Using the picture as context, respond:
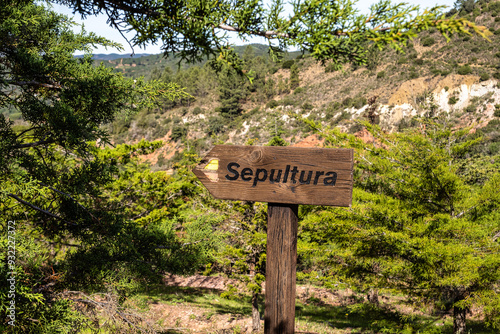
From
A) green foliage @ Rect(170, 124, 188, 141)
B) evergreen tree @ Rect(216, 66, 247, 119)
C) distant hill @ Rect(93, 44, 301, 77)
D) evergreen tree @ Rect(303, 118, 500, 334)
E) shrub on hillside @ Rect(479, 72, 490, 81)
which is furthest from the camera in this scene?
evergreen tree @ Rect(216, 66, 247, 119)

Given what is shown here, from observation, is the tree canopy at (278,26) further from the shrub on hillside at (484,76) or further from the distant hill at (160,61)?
the shrub on hillside at (484,76)

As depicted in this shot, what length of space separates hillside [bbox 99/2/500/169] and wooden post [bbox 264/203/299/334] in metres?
19.4

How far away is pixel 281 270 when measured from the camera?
195cm

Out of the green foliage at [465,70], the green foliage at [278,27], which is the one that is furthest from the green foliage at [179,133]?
the green foliage at [278,27]

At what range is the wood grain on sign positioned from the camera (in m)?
1.87

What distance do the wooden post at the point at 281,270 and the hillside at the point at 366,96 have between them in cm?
1940

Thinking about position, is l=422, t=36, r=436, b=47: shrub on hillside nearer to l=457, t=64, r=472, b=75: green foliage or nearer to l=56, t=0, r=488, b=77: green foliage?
l=457, t=64, r=472, b=75: green foliage

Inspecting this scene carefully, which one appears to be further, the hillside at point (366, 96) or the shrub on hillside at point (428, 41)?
the shrub on hillside at point (428, 41)

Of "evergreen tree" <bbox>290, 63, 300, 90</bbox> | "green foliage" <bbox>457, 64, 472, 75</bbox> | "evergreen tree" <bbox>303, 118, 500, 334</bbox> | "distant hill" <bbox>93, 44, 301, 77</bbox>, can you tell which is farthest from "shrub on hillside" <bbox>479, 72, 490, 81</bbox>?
"evergreen tree" <bbox>303, 118, 500, 334</bbox>

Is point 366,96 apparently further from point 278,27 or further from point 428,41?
point 278,27

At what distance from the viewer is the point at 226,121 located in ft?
171

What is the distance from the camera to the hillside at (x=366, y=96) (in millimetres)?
31406

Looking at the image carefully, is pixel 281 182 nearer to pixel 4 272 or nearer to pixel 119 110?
pixel 4 272

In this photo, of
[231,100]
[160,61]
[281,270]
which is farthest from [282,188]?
[231,100]
